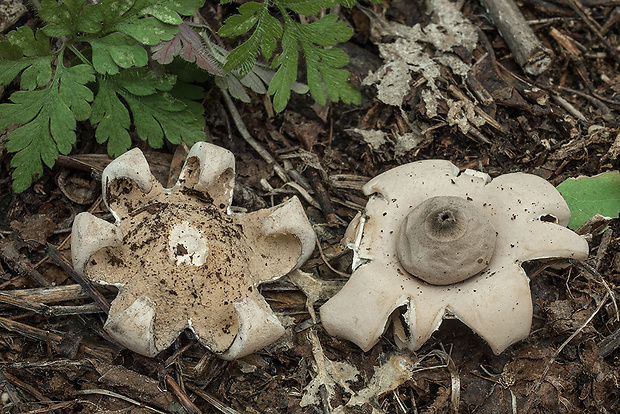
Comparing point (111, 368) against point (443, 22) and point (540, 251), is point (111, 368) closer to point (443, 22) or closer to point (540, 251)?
point (540, 251)

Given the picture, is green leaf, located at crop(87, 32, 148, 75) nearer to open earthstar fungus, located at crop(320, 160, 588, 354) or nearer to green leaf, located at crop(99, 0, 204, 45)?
green leaf, located at crop(99, 0, 204, 45)

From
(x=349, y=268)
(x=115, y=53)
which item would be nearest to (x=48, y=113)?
(x=115, y=53)

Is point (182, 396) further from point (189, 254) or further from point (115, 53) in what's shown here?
point (115, 53)

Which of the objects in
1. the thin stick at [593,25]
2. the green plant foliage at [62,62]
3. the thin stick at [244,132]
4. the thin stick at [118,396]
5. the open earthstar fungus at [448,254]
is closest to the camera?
the open earthstar fungus at [448,254]

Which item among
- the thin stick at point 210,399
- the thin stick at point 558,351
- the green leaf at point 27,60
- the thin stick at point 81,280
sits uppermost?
the green leaf at point 27,60

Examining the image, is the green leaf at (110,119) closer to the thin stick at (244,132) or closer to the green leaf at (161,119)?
the green leaf at (161,119)

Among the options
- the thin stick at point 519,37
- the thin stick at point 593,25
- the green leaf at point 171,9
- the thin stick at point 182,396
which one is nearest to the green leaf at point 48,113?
the green leaf at point 171,9

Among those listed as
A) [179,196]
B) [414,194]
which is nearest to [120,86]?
[179,196]
